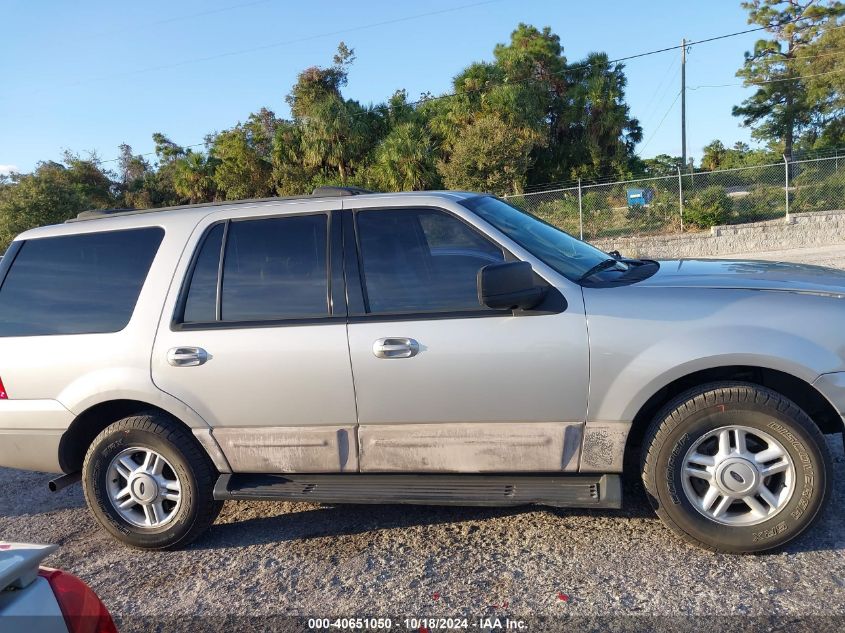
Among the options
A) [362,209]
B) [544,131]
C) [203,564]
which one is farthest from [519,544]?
[544,131]

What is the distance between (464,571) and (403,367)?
1090 millimetres

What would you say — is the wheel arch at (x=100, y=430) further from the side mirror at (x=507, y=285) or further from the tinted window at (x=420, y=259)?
the side mirror at (x=507, y=285)

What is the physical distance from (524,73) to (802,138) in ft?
65.5

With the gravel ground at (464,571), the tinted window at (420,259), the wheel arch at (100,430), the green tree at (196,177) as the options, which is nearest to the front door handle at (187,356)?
the wheel arch at (100,430)

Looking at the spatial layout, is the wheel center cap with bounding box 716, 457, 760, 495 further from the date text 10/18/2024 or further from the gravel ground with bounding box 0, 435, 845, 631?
the date text 10/18/2024

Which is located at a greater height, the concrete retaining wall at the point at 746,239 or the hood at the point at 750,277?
the hood at the point at 750,277

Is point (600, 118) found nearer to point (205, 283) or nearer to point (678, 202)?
point (678, 202)

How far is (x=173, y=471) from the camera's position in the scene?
385 centimetres

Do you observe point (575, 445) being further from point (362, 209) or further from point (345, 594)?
point (362, 209)

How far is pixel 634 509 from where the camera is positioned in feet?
12.7

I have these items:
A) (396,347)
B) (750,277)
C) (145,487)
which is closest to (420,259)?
(396,347)

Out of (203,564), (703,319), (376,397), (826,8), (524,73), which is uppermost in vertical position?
(826,8)

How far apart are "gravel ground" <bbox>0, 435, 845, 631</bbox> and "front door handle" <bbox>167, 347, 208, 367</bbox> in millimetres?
1137

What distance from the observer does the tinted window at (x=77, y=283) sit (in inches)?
154
